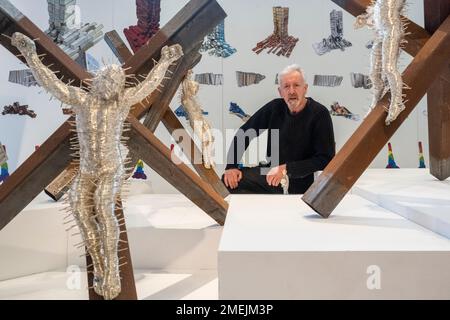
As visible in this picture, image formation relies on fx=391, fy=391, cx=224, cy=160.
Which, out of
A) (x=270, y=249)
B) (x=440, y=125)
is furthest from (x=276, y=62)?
(x=270, y=249)

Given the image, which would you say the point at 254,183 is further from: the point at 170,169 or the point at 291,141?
the point at 170,169

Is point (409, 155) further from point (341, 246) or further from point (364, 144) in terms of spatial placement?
point (341, 246)

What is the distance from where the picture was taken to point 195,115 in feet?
4.69

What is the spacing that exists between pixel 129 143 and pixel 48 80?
28 cm

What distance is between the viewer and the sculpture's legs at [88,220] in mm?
663

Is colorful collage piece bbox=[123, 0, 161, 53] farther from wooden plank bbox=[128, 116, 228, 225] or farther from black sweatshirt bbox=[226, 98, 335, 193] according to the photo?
wooden plank bbox=[128, 116, 228, 225]

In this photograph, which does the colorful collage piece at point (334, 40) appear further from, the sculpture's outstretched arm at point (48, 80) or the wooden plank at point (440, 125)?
the sculpture's outstretched arm at point (48, 80)

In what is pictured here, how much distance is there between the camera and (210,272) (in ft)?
3.73

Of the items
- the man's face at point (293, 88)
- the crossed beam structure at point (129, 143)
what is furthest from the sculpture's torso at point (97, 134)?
the man's face at point (293, 88)

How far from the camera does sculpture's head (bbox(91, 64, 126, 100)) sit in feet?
2.19

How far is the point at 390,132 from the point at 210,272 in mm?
636

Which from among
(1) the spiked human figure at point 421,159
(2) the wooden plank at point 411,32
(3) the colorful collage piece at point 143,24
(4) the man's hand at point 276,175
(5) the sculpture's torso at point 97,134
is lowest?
(1) the spiked human figure at point 421,159

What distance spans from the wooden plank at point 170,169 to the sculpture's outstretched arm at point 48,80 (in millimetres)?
220

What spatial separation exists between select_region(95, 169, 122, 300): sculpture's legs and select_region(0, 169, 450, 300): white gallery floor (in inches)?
7.1
